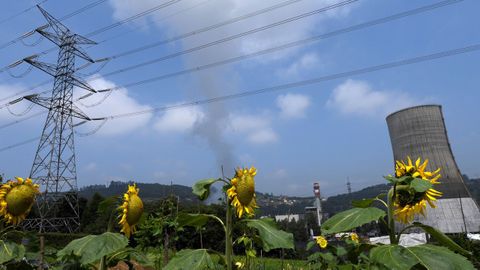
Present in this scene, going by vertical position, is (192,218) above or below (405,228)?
Result: above

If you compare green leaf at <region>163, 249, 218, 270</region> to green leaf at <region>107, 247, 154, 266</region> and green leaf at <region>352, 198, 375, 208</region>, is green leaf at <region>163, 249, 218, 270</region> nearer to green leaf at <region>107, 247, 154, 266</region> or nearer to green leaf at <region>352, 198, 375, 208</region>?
green leaf at <region>107, 247, 154, 266</region>

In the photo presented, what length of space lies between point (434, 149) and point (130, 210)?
106 feet

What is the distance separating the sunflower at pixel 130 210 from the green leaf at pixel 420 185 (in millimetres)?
1280

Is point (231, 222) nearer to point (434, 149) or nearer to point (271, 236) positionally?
point (271, 236)

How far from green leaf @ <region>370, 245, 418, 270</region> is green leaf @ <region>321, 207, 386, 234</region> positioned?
0.38 feet

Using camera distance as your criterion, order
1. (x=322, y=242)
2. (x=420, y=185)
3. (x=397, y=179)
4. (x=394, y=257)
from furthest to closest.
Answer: (x=322, y=242) → (x=397, y=179) → (x=420, y=185) → (x=394, y=257)

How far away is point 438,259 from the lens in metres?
1.40

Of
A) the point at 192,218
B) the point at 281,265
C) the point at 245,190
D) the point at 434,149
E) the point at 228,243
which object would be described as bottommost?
the point at 281,265

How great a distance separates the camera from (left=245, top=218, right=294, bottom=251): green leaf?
1.66 meters

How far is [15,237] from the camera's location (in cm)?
236

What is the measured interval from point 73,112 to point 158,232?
24.4 metres

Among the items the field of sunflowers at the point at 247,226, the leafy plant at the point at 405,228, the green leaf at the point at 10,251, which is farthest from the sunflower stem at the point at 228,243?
the green leaf at the point at 10,251

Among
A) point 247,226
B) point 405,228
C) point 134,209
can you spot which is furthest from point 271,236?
point 134,209

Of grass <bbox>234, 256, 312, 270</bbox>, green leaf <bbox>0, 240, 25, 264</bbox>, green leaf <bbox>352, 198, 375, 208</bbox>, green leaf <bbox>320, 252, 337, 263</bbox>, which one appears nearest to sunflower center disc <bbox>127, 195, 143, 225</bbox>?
green leaf <bbox>0, 240, 25, 264</bbox>
